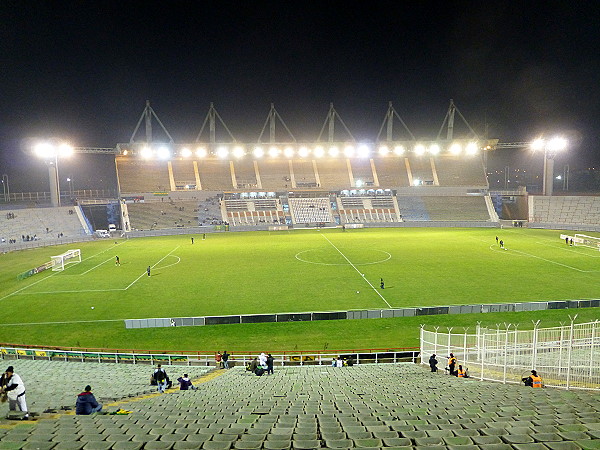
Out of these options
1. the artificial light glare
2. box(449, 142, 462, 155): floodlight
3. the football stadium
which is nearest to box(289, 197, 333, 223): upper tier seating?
the football stadium

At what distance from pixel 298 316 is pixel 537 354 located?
1277 cm

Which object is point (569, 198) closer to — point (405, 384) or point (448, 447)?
point (405, 384)

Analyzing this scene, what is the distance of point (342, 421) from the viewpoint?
632 cm

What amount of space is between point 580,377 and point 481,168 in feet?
266

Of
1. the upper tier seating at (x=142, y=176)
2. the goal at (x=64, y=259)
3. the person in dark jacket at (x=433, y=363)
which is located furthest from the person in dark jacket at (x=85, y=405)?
the upper tier seating at (x=142, y=176)

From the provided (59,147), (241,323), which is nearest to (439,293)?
(241,323)

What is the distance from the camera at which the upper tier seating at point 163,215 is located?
68031 millimetres

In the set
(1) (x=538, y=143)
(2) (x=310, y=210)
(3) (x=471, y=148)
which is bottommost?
(2) (x=310, y=210)

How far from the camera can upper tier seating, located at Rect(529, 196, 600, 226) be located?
62875 mm

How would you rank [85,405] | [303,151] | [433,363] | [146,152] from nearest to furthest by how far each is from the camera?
[85,405] < [433,363] < [146,152] < [303,151]

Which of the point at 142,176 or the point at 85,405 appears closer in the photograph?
the point at 85,405

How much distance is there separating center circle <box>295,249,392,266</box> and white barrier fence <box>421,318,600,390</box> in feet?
70.9

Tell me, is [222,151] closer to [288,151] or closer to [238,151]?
[238,151]

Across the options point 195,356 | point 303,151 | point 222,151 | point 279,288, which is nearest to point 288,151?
point 303,151
